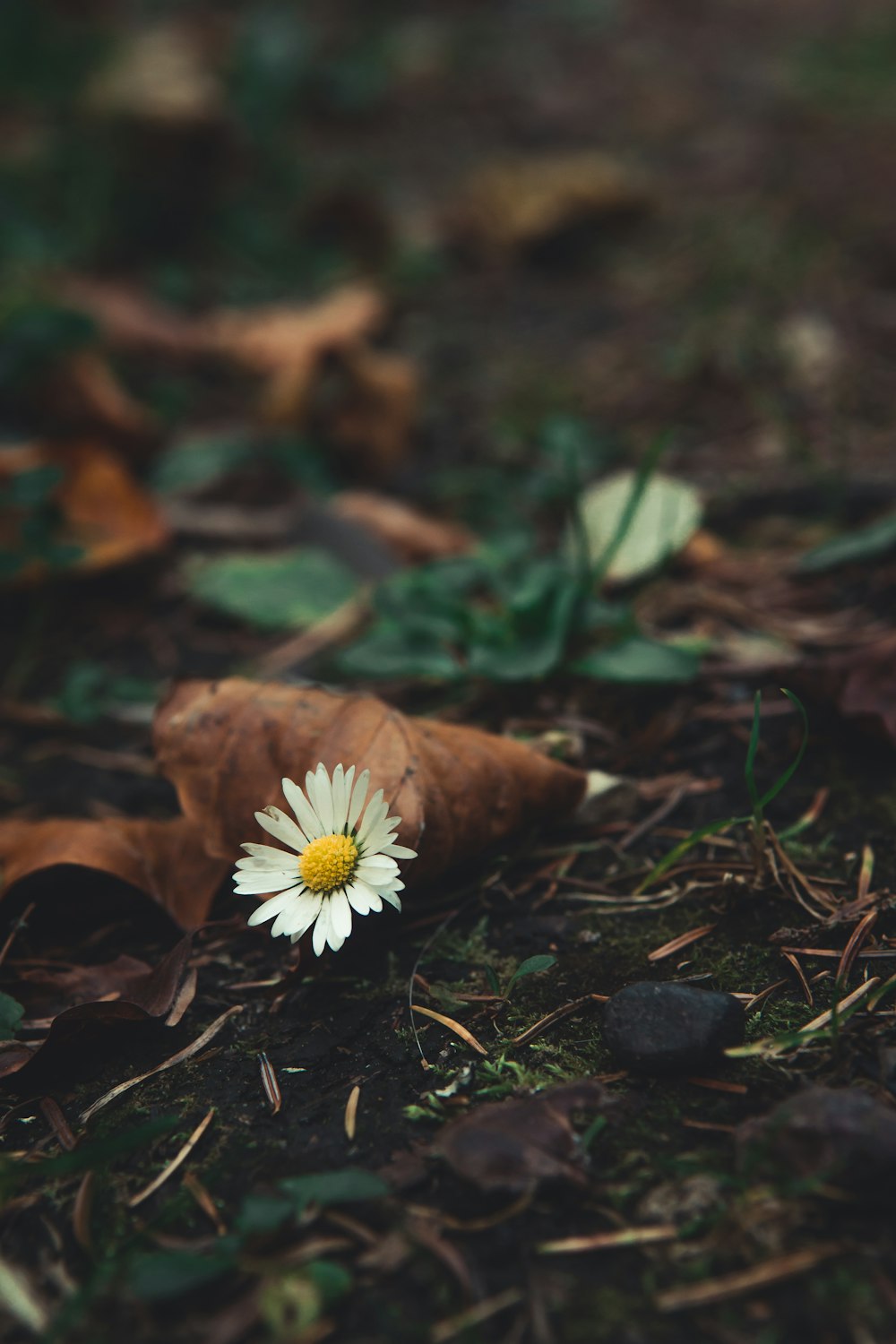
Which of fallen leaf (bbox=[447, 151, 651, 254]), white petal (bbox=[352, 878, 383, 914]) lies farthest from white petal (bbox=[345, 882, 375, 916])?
fallen leaf (bbox=[447, 151, 651, 254])

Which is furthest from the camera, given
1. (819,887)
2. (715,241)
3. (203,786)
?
(715,241)

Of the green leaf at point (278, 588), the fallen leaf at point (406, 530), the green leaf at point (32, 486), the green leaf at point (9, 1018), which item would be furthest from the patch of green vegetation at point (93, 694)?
the green leaf at point (9, 1018)

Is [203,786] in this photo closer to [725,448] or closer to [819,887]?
[819,887]

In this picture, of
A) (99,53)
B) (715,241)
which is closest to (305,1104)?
(715,241)

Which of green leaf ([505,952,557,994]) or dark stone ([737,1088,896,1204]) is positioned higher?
dark stone ([737,1088,896,1204])

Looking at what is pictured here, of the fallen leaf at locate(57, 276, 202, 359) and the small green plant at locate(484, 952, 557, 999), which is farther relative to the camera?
the fallen leaf at locate(57, 276, 202, 359)

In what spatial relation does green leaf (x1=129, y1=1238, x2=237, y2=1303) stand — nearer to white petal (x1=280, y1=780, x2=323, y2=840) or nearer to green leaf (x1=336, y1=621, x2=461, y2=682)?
white petal (x1=280, y1=780, x2=323, y2=840)

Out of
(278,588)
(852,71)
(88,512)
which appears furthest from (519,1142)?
(852,71)
